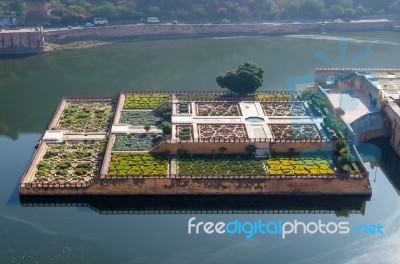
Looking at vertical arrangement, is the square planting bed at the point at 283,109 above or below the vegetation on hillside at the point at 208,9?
below

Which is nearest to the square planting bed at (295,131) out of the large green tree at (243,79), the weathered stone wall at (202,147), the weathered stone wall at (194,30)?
the weathered stone wall at (202,147)

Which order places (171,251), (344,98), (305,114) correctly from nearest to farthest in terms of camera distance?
(171,251)
(305,114)
(344,98)

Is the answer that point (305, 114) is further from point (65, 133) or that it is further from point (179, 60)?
point (179, 60)

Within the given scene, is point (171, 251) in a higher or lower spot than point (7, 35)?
lower

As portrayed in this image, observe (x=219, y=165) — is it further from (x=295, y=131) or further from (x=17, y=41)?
(x=17, y=41)

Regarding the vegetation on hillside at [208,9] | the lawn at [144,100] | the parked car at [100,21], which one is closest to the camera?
the lawn at [144,100]

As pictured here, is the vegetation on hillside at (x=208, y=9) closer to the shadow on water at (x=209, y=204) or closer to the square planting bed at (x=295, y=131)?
the square planting bed at (x=295, y=131)

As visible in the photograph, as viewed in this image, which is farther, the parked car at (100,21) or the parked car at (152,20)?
the parked car at (152,20)

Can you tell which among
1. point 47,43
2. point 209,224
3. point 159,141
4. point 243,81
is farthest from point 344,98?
point 47,43
